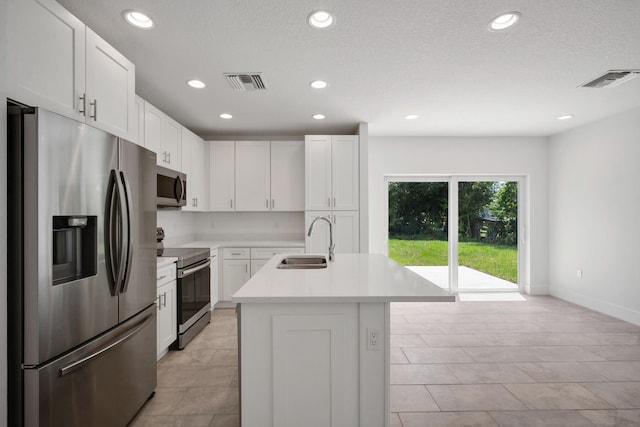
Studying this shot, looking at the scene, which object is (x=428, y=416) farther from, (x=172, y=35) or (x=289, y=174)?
(x=289, y=174)

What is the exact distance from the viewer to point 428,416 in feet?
6.88

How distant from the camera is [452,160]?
5.19m

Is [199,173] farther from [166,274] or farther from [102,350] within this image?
[102,350]

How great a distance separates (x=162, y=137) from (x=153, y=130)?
185 millimetres

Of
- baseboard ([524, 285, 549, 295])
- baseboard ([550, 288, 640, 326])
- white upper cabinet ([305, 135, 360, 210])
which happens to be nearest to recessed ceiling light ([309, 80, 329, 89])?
white upper cabinet ([305, 135, 360, 210])

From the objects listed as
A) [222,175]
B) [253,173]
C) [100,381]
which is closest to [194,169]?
[222,175]

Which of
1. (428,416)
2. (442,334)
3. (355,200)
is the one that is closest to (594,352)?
(442,334)

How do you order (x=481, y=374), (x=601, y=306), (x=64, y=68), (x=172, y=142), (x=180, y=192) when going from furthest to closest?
1. (x=601, y=306)
2. (x=172, y=142)
3. (x=180, y=192)
4. (x=481, y=374)
5. (x=64, y=68)

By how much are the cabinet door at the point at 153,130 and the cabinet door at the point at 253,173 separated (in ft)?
4.28

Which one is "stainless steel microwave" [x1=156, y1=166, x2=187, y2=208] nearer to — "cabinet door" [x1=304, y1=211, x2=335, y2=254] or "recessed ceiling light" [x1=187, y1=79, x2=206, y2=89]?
"recessed ceiling light" [x1=187, y1=79, x2=206, y2=89]

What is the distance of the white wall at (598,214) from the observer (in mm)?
3865

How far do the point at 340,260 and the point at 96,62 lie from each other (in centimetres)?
207

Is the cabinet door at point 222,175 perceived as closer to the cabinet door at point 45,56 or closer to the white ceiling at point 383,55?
the white ceiling at point 383,55

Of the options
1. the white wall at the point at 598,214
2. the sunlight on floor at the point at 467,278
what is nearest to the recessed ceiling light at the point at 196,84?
the sunlight on floor at the point at 467,278
